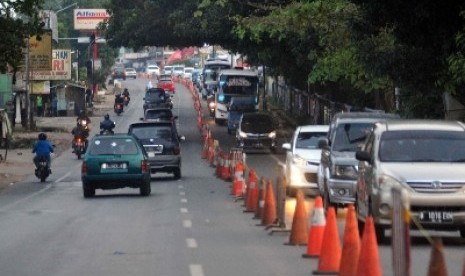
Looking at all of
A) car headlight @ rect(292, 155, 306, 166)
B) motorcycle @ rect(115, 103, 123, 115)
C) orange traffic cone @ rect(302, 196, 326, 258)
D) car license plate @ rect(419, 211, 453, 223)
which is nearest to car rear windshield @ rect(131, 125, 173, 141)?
car headlight @ rect(292, 155, 306, 166)

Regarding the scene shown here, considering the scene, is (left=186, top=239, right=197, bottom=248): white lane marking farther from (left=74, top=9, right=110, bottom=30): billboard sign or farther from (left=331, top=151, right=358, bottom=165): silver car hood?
(left=74, top=9, right=110, bottom=30): billboard sign

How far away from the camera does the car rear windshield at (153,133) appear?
40.3m

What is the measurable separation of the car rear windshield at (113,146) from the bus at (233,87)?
44.7 meters

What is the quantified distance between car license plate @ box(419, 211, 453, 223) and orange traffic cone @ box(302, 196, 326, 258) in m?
1.85

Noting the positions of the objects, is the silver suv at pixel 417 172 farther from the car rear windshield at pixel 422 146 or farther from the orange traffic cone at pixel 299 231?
the orange traffic cone at pixel 299 231

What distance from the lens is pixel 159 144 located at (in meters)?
39.8

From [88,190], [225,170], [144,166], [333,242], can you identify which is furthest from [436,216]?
[225,170]

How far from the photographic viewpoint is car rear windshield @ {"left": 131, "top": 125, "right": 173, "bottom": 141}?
4028 cm

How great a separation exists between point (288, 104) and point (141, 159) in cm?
5450

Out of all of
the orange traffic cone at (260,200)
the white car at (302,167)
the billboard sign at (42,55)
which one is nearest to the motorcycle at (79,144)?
the billboard sign at (42,55)

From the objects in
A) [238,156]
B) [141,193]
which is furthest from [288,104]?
[141,193]

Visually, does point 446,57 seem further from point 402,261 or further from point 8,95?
point 8,95

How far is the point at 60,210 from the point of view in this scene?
95.8ft

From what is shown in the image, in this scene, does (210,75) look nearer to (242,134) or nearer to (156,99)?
(156,99)
